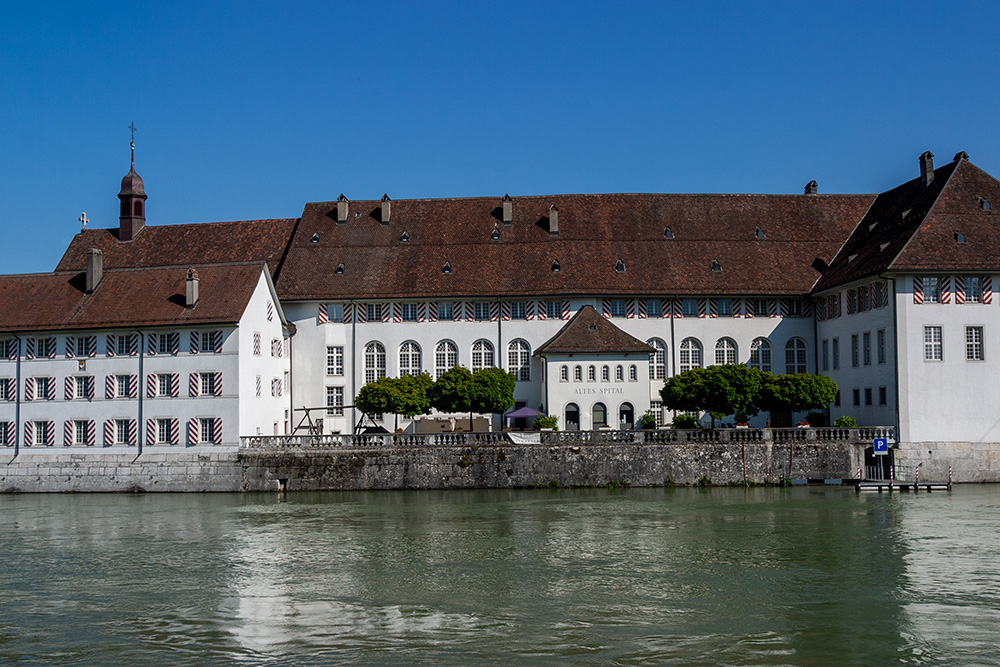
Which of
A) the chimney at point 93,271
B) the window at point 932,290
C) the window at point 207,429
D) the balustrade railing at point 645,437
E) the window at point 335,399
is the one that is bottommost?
the balustrade railing at point 645,437

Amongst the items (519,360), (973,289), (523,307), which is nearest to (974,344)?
(973,289)

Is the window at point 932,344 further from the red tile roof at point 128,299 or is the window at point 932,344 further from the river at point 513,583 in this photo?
the red tile roof at point 128,299

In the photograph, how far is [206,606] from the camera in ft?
68.3

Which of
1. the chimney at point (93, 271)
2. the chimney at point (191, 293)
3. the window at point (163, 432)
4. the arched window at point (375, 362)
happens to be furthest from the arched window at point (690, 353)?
the chimney at point (93, 271)

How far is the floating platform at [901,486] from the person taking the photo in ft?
132

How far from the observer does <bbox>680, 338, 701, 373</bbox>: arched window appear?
5269 centimetres

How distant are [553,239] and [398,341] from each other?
30.8 ft

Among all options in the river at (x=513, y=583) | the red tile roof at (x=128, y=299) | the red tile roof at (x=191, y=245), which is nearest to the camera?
the river at (x=513, y=583)

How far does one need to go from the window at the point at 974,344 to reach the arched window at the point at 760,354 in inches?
428

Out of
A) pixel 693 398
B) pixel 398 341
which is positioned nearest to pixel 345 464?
pixel 398 341

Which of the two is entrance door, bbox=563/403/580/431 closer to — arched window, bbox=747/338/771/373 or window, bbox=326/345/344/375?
arched window, bbox=747/338/771/373

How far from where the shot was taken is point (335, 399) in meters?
53.0

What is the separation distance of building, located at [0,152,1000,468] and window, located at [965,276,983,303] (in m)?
0.05

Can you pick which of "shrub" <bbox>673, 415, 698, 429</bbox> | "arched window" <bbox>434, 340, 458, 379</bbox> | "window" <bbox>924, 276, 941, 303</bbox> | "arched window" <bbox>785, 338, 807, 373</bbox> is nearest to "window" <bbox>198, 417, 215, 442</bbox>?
"arched window" <bbox>434, 340, 458, 379</bbox>
